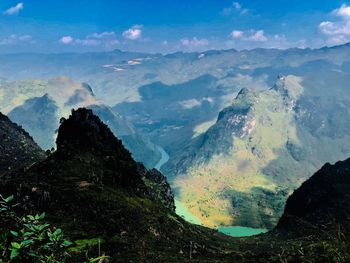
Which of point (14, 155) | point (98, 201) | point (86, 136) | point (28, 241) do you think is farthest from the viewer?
point (14, 155)

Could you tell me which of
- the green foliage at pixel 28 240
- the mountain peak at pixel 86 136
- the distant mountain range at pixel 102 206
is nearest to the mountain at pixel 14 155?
the mountain peak at pixel 86 136

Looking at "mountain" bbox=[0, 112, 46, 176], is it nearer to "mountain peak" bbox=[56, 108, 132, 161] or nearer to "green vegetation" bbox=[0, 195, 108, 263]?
"mountain peak" bbox=[56, 108, 132, 161]

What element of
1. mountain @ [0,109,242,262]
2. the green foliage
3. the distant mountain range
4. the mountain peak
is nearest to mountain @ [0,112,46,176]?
the mountain peak

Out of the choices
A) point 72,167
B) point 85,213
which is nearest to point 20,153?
point 72,167

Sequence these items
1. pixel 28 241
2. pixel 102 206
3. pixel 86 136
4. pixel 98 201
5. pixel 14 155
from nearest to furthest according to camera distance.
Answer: pixel 28 241 < pixel 102 206 < pixel 98 201 < pixel 86 136 < pixel 14 155

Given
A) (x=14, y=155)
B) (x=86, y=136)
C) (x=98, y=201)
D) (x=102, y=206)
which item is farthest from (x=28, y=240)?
(x=14, y=155)

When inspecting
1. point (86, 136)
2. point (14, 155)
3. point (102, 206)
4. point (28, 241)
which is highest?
point (28, 241)

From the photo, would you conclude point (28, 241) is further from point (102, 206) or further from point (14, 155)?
point (14, 155)

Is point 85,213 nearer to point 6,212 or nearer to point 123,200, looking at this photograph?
point 123,200

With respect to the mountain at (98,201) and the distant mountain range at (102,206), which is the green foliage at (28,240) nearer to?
the distant mountain range at (102,206)

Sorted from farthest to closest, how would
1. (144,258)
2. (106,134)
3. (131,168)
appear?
(106,134)
(131,168)
(144,258)

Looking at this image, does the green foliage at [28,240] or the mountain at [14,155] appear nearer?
the green foliage at [28,240]
